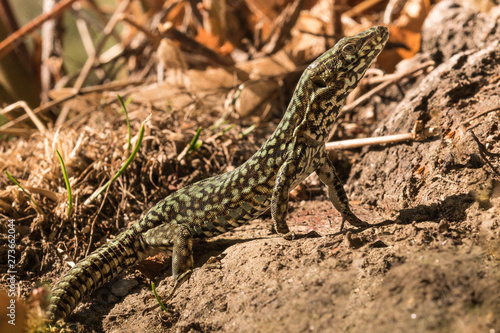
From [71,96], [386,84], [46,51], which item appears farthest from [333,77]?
[46,51]

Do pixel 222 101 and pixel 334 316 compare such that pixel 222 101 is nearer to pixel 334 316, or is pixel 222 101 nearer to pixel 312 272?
pixel 312 272

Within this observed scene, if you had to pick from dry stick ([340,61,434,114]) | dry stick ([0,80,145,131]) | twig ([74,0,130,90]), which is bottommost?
dry stick ([340,61,434,114])

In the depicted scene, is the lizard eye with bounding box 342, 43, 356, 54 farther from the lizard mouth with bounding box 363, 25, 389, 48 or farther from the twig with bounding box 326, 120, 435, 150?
the twig with bounding box 326, 120, 435, 150

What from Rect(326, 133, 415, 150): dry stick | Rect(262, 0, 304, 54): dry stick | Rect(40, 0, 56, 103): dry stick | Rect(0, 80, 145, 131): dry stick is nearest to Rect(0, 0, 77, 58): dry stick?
Rect(0, 80, 145, 131): dry stick

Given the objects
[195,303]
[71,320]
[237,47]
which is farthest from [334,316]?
[237,47]

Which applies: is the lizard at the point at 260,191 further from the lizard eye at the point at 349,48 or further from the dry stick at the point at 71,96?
the dry stick at the point at 71,96

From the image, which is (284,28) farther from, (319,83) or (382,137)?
(319,83)

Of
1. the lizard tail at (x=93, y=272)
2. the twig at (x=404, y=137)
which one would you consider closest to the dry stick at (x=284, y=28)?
the twig at (x=404, y=137)

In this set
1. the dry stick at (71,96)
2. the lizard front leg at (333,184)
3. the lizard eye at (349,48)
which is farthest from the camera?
the dry stick at (71,96)
